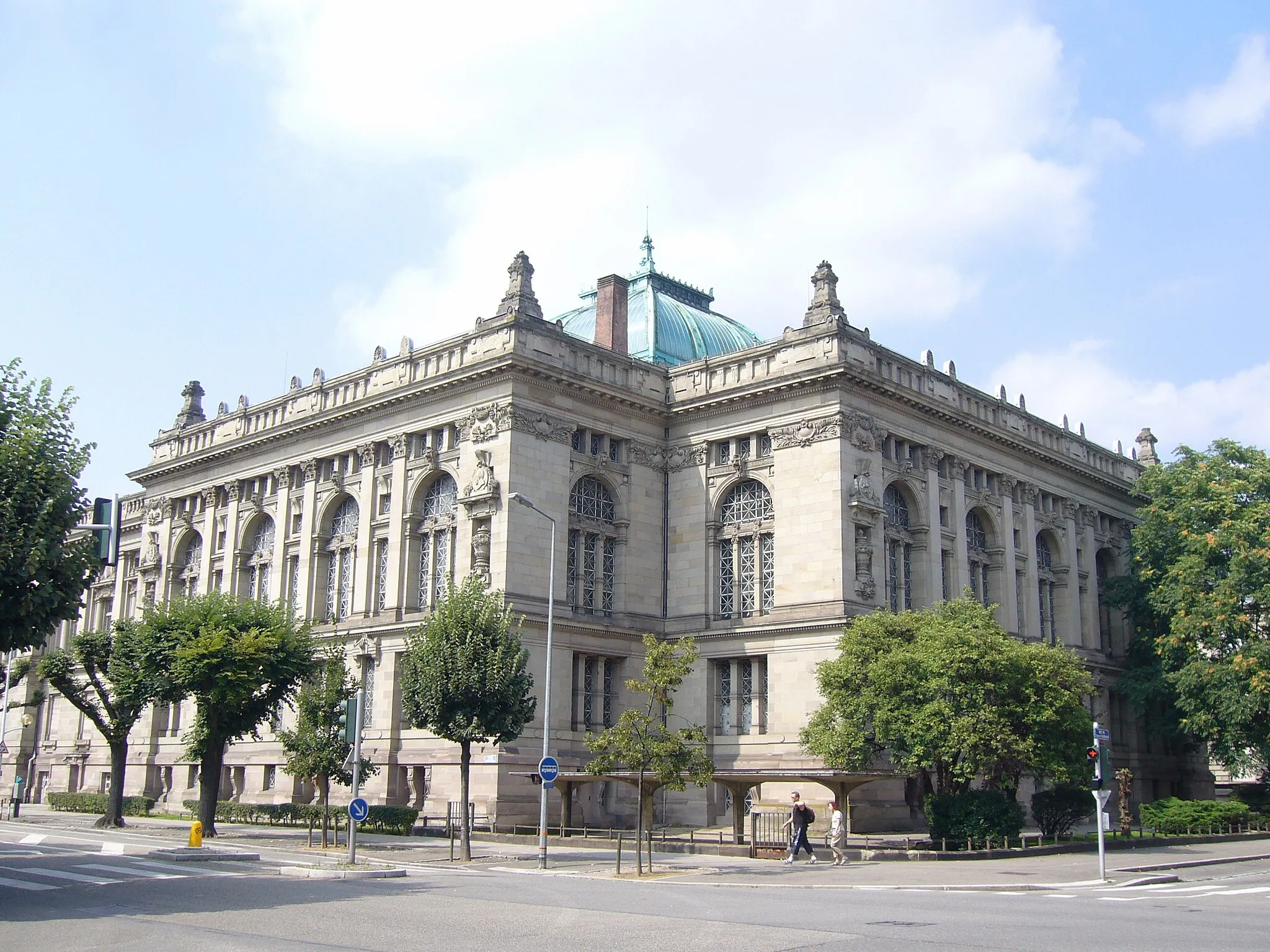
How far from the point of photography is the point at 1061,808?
42625 mm

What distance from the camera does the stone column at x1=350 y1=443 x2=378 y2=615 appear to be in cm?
5372

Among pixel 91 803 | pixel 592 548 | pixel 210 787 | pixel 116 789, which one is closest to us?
pixel 210 787

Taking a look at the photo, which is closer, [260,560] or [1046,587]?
[260,560]

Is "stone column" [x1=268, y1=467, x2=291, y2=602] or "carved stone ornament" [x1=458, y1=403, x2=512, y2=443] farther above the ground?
"carved stone ornament" [x1=458, y1=403, x2=512, y2=443]

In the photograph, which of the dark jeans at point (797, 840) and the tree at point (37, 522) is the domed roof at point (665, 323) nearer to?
the dark jeans at point (797, 840)

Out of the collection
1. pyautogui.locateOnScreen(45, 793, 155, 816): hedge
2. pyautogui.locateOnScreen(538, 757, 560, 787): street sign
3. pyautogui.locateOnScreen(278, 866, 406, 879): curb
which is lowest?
pyautogui.locateOnScreen(45, 793, 155, 816): hedge

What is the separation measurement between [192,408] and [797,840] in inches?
1855

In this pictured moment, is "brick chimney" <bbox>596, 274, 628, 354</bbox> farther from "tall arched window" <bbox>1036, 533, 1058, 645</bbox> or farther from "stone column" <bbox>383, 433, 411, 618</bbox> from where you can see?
"tall arched window" <bbox>1036, 533, 1058, 645</bbox>

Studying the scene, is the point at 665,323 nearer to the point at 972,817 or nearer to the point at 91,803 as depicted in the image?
the point at 972,817

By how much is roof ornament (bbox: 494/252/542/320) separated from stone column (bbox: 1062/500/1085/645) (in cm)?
2926

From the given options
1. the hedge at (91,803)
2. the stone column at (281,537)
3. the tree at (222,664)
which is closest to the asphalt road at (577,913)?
the tree at (222,664)

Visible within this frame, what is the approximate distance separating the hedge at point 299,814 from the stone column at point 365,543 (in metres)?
8.46

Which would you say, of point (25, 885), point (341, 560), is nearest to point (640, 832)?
point (25, 885)

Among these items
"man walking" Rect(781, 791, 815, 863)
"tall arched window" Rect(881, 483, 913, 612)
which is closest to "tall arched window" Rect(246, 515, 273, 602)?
"tall arched window" Rect(881, 483, 913, 612)
